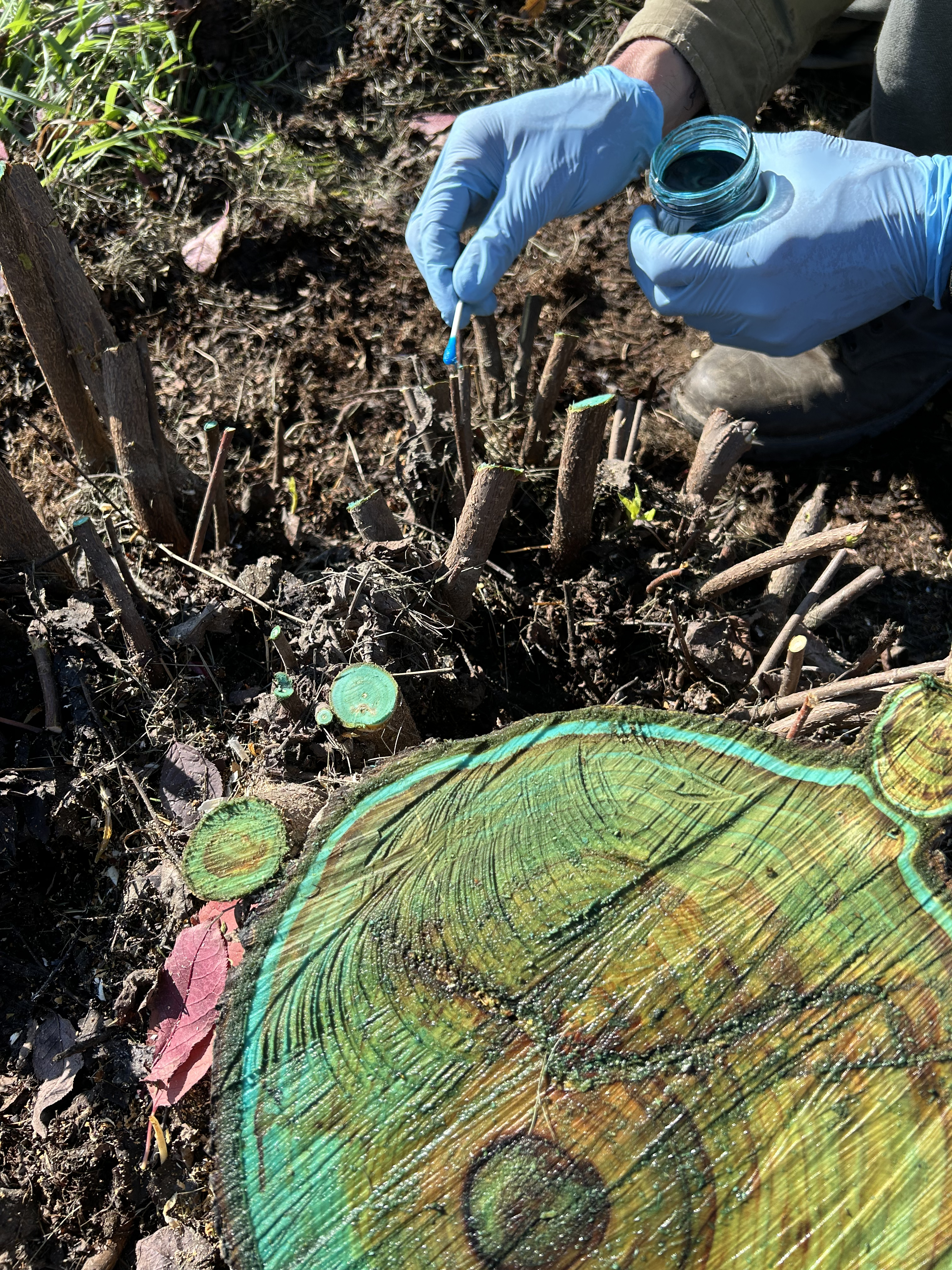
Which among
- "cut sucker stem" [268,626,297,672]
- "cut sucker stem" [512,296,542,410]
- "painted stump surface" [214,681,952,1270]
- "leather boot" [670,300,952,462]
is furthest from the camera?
"leather boot" [670,300,952,462]

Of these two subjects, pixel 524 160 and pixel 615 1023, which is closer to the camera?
pixel 615 1023

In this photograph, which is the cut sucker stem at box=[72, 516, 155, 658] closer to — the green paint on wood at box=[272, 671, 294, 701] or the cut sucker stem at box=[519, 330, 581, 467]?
the green paint on wood at box=[272, 671, 294, 701]

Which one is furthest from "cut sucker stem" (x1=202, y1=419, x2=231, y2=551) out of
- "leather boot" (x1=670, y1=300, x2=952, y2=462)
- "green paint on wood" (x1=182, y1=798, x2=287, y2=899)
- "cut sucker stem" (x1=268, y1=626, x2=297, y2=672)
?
"leather boot" (x1=670, y1=300, x2=952, y2=462)

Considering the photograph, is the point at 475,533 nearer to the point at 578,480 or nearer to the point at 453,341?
the point at 578,480

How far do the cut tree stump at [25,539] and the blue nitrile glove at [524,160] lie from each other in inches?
41.8

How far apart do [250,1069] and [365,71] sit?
3.37 metres

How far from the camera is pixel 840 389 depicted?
8.46ft

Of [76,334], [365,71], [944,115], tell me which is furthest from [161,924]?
[365,71]

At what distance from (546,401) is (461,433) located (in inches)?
14.8

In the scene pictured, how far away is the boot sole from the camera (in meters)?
Result: 2.60

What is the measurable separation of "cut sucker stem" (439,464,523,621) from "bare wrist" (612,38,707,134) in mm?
1333

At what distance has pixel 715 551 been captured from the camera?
209 cm

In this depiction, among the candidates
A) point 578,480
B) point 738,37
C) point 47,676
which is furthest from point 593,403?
point 738,37

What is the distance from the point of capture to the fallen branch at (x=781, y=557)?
5.78 feet
